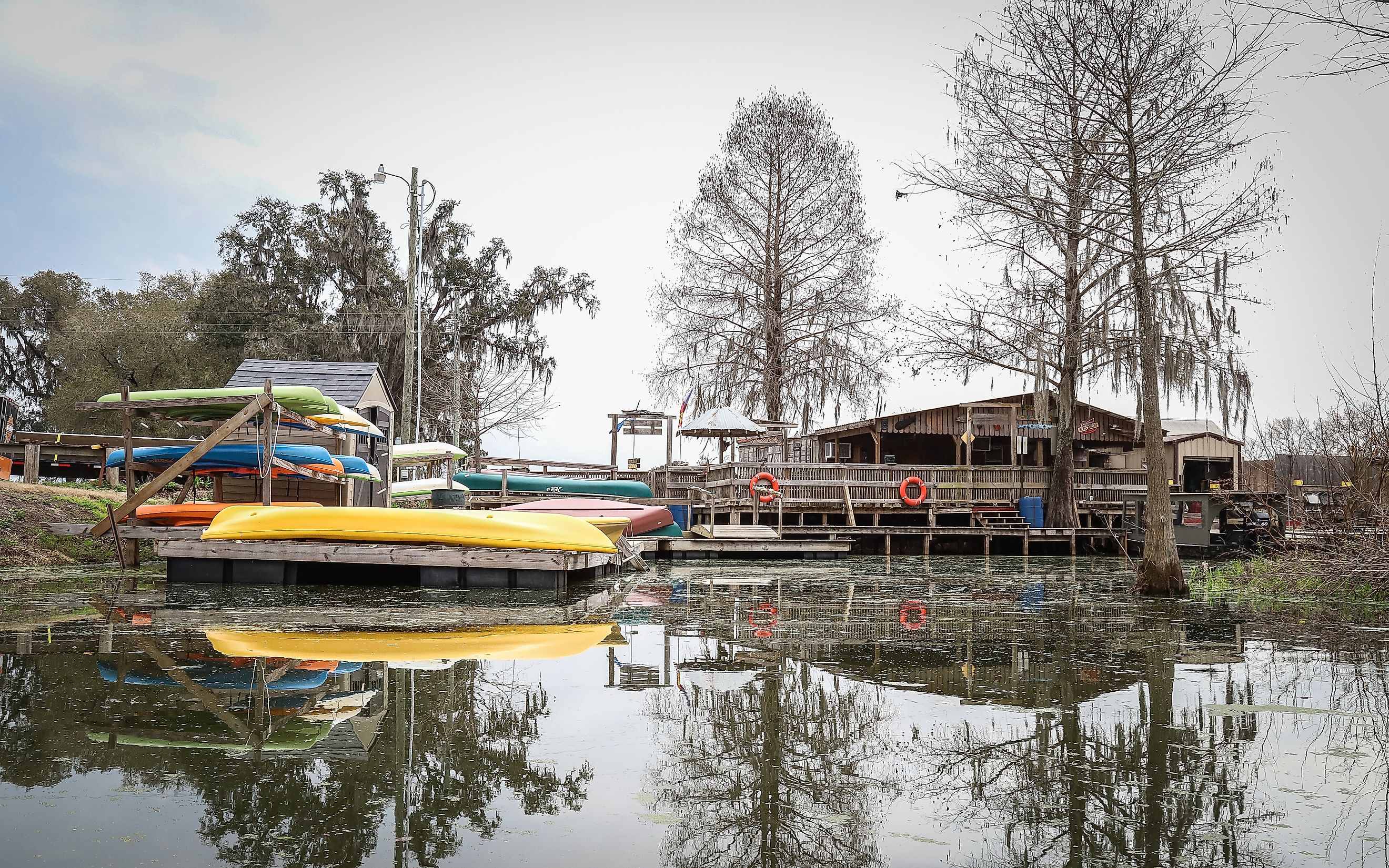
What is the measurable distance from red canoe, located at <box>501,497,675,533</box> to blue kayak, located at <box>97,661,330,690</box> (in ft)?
30.7

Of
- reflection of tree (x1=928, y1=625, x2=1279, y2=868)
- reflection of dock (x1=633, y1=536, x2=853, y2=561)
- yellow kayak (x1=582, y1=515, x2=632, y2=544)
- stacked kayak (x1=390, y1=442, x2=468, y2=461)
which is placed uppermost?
stacked kayak (x1=390, y1=442, x2=468, y2=461)

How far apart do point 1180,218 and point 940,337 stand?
10.1 meters

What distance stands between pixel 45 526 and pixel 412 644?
9.12m

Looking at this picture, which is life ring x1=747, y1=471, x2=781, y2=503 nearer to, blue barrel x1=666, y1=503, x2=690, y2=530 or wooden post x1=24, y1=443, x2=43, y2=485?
blue barrel x1=666, y1=503, x2=690, y2=530

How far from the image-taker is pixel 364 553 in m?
9.62

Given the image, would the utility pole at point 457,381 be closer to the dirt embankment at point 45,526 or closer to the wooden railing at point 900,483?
the wooden railing at point 900,483

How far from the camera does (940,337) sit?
2111cm

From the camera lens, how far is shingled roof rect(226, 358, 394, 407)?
53.3ft

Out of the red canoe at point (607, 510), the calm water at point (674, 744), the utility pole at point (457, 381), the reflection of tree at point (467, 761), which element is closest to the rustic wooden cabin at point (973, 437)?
the red canoe at point (607, 510)

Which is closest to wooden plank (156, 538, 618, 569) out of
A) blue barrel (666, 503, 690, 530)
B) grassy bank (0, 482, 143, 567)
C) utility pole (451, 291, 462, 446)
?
grassy bank (0, 482, 143, 567)

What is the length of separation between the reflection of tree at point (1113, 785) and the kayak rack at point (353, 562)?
631cm

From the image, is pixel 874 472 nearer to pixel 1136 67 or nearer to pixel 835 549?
pixel 835 549

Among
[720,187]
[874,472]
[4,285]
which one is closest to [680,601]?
[874,472]

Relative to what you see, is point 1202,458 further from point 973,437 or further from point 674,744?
point 674,744
